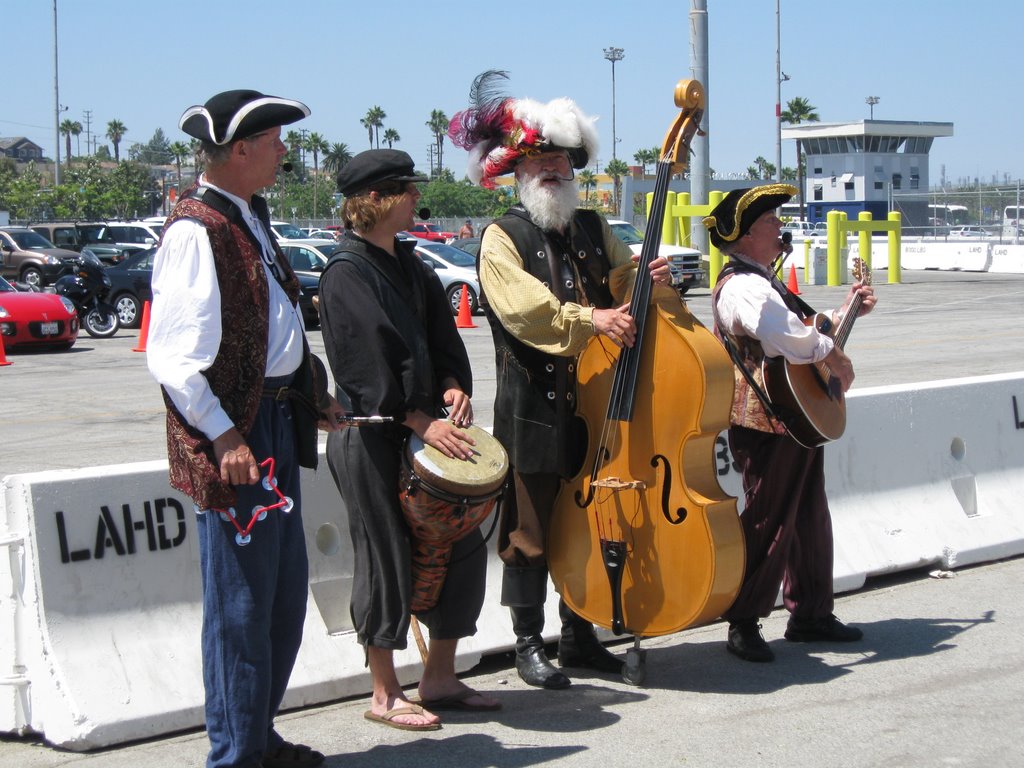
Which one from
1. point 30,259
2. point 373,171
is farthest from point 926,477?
point 30,259

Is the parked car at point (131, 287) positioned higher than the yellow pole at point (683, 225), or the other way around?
the yellow pole at point (683, 225)

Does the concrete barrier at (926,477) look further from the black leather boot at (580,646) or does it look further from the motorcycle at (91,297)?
the motorcycle at (91,297)

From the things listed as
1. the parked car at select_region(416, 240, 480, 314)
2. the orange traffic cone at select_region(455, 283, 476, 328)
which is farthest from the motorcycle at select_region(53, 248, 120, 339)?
the parked car at select_region(416, 240, 480, 314)

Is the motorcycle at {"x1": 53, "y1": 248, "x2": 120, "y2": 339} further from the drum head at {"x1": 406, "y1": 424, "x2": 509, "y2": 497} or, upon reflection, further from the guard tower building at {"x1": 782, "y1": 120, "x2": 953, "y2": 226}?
the guard tower building at {"x1": 782, "y1": 120, "x2": 953, "y2": 226}

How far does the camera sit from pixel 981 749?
4086 mm

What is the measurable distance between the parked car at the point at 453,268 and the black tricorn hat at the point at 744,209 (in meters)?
A: 18.8

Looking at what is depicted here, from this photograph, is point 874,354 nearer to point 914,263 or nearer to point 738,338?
point 738,338

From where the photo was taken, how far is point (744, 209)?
508 centimetres

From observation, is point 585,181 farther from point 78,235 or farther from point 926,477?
point 926,477

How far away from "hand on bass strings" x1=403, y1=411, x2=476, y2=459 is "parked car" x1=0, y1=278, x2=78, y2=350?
1548 centimetres

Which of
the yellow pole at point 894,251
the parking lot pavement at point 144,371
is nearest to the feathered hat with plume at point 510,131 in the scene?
the parking lot pavement at point 144,371

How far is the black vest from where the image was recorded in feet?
15.4

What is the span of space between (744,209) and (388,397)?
174cm

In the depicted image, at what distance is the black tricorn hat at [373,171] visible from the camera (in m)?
4.27
